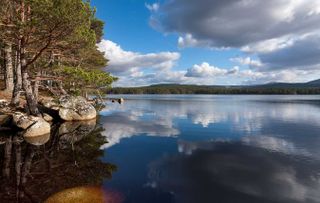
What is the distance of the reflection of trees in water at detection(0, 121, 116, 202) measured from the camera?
964 cm

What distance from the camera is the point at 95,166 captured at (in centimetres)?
1298

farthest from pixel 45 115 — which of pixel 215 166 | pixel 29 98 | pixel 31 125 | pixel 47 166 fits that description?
pixel 215 166

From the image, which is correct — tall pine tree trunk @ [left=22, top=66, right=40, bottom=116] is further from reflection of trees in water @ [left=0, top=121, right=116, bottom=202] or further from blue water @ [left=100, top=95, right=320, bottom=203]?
blue water @ [left=100, top=95, right=320, bottom=203]

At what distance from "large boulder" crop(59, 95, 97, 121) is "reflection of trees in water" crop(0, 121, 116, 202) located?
9635mm

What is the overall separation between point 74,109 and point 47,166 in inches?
732

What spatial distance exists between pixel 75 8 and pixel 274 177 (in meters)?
16.9

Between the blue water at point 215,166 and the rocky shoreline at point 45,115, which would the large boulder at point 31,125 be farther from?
the blue water at point 215,166

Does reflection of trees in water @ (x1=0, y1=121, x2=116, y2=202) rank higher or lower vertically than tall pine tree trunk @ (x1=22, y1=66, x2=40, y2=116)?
lower

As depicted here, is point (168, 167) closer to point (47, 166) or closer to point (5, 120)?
point (47, 166)

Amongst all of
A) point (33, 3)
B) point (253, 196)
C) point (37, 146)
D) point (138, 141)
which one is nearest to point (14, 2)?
point (33, 3)

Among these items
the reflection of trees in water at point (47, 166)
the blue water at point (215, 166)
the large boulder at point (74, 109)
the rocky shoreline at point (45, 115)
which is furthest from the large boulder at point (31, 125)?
the large boulder at point (74, 109)

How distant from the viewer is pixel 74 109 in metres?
30.4

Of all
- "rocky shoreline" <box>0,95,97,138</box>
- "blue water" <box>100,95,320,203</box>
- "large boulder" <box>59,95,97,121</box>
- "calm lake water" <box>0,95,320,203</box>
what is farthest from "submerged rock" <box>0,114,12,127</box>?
"blue water" <box>100,95,320,203</box>

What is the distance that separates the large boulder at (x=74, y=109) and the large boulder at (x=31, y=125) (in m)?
7.31
